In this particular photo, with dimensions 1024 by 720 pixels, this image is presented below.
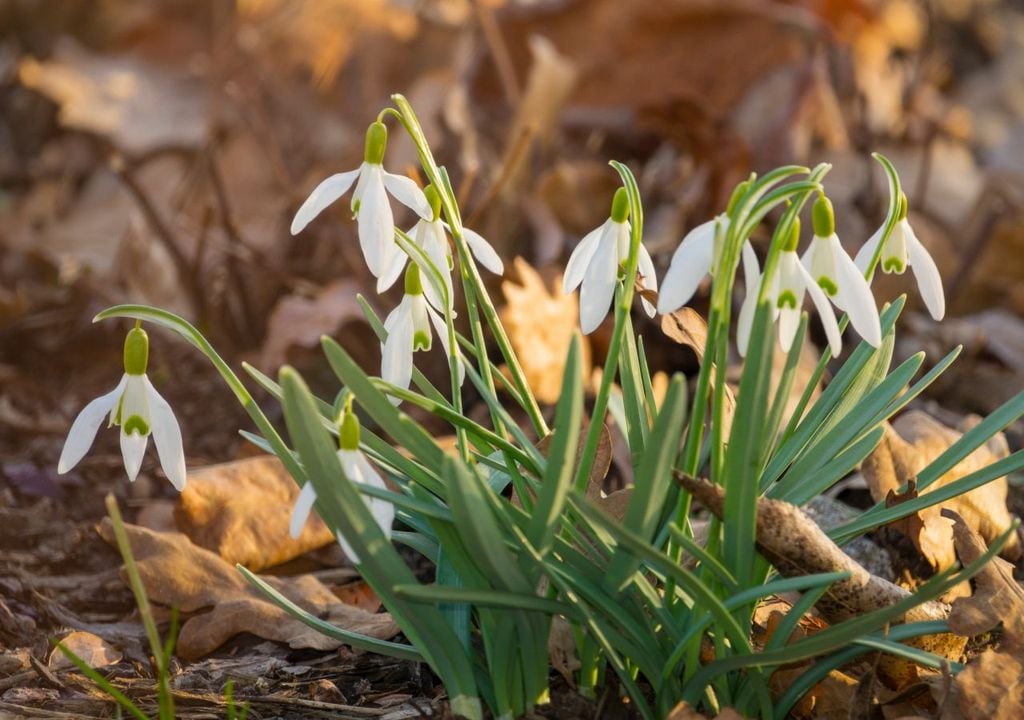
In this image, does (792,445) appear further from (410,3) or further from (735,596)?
(410,3)

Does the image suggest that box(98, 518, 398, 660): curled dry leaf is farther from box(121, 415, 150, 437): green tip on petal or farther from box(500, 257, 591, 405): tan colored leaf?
box(500, 257, 591, 405): tan colored leaf

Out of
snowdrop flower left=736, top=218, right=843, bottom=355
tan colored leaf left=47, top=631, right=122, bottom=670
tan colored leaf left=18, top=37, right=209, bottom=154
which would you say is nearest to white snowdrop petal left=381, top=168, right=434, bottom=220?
snowdrop flower left=736, top=218, right=843, bottom=355

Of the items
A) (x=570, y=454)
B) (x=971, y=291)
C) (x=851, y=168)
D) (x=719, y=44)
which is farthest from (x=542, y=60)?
(x=570, y=454)

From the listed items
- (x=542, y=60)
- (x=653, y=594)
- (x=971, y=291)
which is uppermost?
(x=542, y=60)

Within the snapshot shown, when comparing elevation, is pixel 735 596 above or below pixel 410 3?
below

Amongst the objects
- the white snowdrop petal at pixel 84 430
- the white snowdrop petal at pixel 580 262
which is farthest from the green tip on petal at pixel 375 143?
the white snowdrop petal at pixel 84 430

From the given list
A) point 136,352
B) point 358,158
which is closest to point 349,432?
point 136,352

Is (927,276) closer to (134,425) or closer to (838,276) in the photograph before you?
(838,276)
